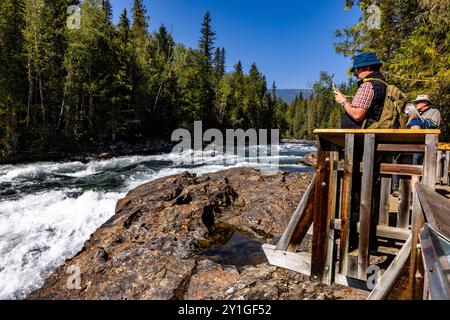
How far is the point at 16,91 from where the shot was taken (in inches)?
859

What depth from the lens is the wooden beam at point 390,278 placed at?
1.85 metres

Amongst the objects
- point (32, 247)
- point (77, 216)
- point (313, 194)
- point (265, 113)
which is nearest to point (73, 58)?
point (77, 216)

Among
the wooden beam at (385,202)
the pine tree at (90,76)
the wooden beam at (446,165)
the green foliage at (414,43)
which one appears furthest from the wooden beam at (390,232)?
the pine tree at (90,76)

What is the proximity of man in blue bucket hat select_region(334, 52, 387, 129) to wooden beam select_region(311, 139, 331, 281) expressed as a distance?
49cm

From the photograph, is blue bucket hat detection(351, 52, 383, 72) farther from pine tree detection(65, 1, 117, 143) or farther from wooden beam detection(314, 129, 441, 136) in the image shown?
pine tree detection(65, 1, 117, 143)

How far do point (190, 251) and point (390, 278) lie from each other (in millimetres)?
4360

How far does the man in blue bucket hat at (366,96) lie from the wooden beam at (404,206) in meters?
1.20

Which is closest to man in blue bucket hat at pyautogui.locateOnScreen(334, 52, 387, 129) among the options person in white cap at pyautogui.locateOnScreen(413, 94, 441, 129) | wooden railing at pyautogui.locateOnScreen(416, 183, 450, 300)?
wooden railing at pyautogui.locateOnScreen(416, 183, 450, 300)

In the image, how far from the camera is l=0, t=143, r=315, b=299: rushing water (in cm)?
611

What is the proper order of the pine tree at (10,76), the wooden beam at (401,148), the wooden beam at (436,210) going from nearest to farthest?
the wooden beam at (436,210) → the wooden beam at (401,148) → the pine tree at (10,76)

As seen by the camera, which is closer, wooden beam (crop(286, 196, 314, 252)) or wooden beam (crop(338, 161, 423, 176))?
wooden beam (crop(338, 161, 423, 176))

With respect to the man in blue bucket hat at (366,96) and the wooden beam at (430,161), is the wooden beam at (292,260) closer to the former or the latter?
the wooden beam at (430,161)

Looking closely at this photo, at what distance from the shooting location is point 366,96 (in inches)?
120

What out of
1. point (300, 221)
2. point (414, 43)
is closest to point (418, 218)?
point (300, 221)
